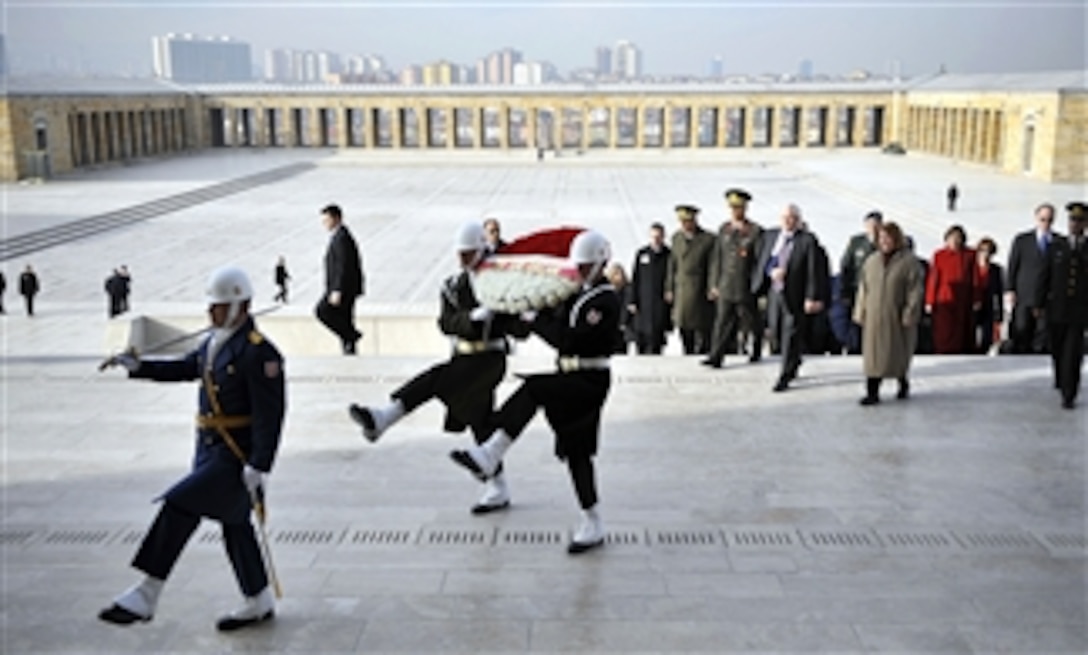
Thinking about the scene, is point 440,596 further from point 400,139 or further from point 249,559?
point 400,139

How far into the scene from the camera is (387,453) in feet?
23.5

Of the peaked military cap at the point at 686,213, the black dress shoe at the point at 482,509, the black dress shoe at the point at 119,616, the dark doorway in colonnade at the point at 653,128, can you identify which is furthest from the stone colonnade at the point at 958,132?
the black dress shoe at the point at 119,616

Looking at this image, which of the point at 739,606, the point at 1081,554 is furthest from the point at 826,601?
the point at 1081,554

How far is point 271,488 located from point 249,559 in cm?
193

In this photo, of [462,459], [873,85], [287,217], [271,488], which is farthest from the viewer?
[873,85]

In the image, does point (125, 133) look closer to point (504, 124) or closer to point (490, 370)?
point (504, 124)

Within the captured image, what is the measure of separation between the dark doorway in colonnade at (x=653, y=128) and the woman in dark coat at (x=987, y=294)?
50023 millimetres

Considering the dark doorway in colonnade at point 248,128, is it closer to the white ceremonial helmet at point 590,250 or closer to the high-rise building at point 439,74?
the white ceremonial helmet at point 590,250

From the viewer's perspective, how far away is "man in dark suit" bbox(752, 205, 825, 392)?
27.2 feet

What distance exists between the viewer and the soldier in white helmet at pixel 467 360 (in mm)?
5371

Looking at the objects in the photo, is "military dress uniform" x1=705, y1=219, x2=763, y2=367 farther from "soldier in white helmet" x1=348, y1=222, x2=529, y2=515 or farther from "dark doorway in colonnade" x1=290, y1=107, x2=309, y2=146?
"dark doorway in colonnade" x1=290, y1=107, x2=309, y2=146

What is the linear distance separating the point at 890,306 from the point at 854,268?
2.11m

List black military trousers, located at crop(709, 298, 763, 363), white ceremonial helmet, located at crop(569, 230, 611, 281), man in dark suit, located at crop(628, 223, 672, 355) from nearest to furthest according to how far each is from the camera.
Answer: white ceremonial helmet, located at crop(569, 230, 611, 281), black military trousers, located at crop(709, 298, 763, 363), man in dark suit, located at crop(628, 223, 672, 355)

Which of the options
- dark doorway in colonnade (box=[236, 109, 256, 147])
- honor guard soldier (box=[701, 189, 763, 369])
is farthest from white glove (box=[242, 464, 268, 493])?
dark doorway in colonnade (box=[236, 109, 256, 147])
